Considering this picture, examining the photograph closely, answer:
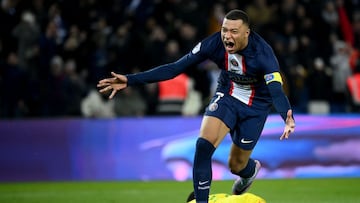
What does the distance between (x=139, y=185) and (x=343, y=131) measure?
420 centimetres

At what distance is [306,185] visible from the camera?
14523 mm

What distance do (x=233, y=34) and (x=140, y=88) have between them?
8.95 metres

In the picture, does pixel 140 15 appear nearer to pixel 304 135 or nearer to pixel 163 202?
pixel 304 135

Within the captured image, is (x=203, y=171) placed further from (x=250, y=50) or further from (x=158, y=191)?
(x=158, y=191)

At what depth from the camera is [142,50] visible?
60.1ft

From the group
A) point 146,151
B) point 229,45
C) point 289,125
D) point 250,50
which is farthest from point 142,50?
point 289,125

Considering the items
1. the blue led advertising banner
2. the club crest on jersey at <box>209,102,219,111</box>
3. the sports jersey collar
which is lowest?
the blue led advertising banner

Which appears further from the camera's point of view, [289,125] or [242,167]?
[242,167]

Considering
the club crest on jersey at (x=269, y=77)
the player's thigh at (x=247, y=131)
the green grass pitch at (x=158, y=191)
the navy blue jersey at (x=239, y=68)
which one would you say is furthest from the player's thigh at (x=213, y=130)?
the green grass pitch at (x=158, y=191)

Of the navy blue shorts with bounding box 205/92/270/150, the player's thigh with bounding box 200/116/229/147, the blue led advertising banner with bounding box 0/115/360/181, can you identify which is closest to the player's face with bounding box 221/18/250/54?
the navy blue shorts with bounding box 205/92/270/150

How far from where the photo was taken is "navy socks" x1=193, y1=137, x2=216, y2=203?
362 inches

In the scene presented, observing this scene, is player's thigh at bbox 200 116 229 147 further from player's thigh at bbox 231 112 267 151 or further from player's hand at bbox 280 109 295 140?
player's hand at bbox 280 109 295 140

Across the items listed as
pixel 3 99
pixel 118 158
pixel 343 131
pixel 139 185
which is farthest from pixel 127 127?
pixel 343 131

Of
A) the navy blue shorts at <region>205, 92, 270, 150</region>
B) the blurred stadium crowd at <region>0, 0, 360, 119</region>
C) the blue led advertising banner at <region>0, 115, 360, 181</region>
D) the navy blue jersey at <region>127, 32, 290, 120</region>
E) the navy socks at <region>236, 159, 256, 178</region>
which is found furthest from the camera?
the blurred stadium crowd at <region>0, 0, 360, 119</region>
